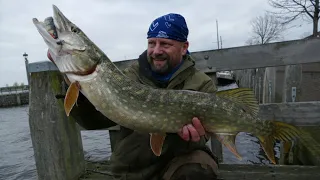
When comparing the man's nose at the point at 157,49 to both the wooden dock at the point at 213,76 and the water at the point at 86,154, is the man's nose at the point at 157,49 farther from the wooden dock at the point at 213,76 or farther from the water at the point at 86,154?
the water at the point at 86,154

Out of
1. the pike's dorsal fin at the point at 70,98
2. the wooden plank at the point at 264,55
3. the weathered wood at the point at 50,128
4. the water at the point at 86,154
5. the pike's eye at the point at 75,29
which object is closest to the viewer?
the pike's dorsal fin at the point at 70,98

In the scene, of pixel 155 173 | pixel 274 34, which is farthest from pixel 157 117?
pixel 274 34

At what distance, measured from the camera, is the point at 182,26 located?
3217mm

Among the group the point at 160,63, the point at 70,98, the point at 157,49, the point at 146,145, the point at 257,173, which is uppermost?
the point at 157,49

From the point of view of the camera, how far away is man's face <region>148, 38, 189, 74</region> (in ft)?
10.2

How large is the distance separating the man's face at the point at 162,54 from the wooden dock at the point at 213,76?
70cm

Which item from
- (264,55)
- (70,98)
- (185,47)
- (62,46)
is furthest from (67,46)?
(264,55)

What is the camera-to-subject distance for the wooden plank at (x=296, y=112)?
10.7 ft

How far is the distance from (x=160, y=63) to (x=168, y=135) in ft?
2.57

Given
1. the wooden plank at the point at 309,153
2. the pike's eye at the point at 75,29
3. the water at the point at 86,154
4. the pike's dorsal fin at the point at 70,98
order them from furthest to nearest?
the water at the point at 86,154, the wooden plank at the point at 309,153, the pike's eye at the point at 75,29, the pike's dorsal fin at the point at 70,98

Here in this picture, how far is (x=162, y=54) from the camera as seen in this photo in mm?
3111

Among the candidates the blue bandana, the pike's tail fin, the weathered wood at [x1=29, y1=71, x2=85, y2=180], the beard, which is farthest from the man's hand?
the weathered wood at [x1=29, y1=71, x2=85, y2=180]

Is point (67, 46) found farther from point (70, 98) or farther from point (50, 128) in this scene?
point (50, 128)

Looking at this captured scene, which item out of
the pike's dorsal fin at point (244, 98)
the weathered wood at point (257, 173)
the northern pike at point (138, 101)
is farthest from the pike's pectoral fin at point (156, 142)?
the weathered wood at point (257, 173)
